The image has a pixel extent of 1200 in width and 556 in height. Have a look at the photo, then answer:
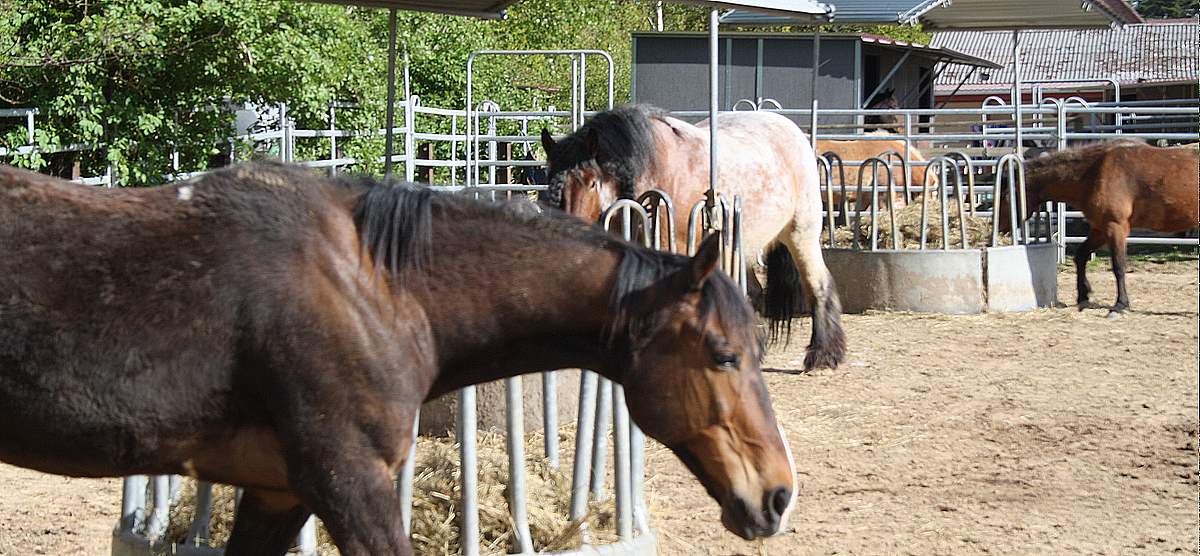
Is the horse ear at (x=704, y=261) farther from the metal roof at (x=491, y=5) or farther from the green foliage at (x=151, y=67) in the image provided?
the green foliage at (x=151, y=67)

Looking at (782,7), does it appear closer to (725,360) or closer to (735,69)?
(725,360)

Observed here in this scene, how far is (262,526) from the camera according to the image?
3.03m

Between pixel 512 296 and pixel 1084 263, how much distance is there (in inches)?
348

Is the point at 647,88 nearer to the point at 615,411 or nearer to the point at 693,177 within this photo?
the point at 693,177

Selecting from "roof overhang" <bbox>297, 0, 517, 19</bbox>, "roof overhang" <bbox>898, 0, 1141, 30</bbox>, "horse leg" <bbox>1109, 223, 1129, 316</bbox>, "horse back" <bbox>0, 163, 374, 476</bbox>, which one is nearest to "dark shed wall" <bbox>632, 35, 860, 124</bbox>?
"roof overhang" <bbox>898, 0, 1141, 30</bbox>

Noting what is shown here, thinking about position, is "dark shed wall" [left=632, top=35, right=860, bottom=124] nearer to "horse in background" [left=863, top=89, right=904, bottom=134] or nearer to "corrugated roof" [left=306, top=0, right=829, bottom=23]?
"horse in background" [left=863, top=89, right=904, bottom=134]

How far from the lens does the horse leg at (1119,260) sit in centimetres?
1005

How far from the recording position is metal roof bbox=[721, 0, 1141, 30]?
1233 centimetres

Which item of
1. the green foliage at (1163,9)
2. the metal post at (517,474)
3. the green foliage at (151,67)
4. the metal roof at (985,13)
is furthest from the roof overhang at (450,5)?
the green foliage at (1163,9)

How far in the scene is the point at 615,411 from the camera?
3811mm

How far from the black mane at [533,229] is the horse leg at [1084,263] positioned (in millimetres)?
8384

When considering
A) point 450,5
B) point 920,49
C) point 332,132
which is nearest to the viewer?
point 450,5

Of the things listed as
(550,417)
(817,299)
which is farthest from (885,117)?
(550,417)

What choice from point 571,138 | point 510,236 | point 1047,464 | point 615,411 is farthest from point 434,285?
point 571,138
